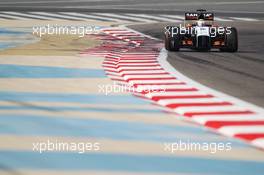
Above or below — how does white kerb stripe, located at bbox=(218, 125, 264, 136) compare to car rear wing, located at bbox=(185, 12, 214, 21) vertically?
below

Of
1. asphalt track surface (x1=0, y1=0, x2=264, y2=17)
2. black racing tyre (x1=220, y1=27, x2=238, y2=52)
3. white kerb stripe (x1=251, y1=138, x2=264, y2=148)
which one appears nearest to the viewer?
white kerb stripe (x1=251, y1=138, x2=264, y2=148)

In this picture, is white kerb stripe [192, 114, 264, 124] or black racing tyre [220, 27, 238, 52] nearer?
white kerb stripe [192, 114, 264, 124]

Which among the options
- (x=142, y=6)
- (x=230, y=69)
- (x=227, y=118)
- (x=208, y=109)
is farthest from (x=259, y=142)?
(x=142, y=6)

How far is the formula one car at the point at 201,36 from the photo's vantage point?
674 inches

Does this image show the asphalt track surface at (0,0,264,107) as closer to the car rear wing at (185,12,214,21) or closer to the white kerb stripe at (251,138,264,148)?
the car rear wing at (185,12,214,21)

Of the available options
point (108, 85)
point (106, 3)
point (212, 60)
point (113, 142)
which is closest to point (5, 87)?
point (108, 85)

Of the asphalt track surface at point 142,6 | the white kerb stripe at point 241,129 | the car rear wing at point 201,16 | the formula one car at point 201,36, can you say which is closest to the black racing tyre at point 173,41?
the formula one car at point 201,36

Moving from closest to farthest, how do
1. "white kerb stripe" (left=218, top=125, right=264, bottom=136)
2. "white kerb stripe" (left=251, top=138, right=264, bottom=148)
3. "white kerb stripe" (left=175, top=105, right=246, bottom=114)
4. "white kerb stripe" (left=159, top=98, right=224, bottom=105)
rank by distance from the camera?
"white kerb stripe" (left=251, top=138, right=264, bottom=148)
"white kerb stripe" (left=218, top=125, right=264, bottom=136)
"white kerb stripe" (left=175, top=105, right=246, bottom=114)
"white kerb stripe" (left=159, top=98, right=224, bottom=105)

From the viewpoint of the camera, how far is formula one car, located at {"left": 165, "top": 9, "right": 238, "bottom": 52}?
674 inches

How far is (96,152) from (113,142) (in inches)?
17.2

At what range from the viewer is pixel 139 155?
5652mm

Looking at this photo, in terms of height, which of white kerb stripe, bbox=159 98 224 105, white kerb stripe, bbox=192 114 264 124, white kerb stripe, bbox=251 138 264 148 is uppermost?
white kerb stripe, bbox=251 138 264 148

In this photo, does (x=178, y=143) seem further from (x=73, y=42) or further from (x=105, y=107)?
(x=73, y=42)

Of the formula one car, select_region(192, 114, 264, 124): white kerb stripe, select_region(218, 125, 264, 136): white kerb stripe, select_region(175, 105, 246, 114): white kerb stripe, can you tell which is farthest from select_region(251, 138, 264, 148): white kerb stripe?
the formula one car
